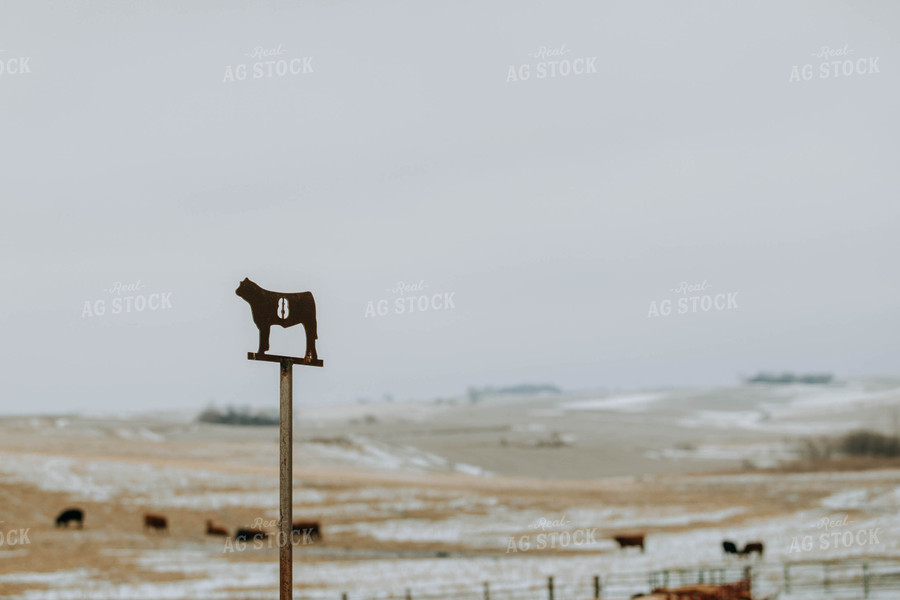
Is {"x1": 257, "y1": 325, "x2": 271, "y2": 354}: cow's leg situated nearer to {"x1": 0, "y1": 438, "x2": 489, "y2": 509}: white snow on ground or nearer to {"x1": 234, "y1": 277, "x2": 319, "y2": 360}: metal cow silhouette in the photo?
{"x1": 234, "y1": 277, "x2": 319, "y2": 360}: metal cow silhouette

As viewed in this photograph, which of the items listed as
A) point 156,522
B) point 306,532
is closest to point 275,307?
point 306,532

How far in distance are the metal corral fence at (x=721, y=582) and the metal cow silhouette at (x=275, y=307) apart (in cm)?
1567

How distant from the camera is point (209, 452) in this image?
274 feet

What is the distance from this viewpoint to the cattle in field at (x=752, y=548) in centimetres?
3731

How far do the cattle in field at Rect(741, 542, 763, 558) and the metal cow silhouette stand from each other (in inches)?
1179

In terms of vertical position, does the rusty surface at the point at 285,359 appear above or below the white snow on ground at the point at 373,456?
below

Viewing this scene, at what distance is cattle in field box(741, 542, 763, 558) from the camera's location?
122 ft

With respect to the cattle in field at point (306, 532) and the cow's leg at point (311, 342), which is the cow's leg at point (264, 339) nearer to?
the cow's leg at point (311, 342)

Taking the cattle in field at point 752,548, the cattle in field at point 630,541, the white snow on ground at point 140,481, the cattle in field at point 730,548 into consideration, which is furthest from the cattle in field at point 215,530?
the cattle in field at point 752,548

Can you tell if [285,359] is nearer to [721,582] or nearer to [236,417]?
[721,582]

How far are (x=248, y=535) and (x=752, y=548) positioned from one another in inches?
776

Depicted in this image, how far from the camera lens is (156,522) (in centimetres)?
4491

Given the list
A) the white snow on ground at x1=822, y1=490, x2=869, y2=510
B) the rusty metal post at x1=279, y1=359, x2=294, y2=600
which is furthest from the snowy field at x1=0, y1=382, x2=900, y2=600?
the rusty metal post at x1=279, y1=359, x2=294, y2=600

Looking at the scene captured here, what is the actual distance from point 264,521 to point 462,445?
53.3m
